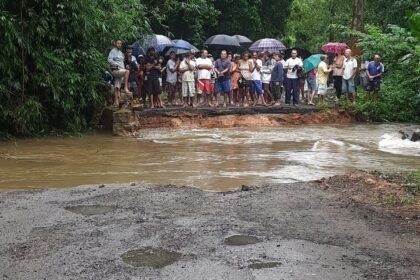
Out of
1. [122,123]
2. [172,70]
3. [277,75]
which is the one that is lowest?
→ [122,123]

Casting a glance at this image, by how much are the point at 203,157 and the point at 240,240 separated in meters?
6.15

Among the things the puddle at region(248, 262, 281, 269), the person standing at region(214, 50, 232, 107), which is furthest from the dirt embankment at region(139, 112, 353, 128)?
the puddle at region(248, 262, 281, 269)

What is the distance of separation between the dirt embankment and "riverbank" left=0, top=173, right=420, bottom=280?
360 inches

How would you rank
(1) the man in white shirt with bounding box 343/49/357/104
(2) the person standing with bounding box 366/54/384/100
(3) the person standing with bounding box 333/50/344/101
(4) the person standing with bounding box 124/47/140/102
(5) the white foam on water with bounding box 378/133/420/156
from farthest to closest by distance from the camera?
(2) the person standing with bounding box 366/54/384/100, (3) the person standing with bounding box 333/50/344/101, (1) the man in white shirt with bounding box 343/49/357/104, (4) the person standing with bounding box 124/47/140/102, (5) the white foam on water with bounding box 378/133/420/156

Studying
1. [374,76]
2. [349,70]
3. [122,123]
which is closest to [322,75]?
[349,70]

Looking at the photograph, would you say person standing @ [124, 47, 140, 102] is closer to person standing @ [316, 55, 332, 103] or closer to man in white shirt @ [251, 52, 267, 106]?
man in white shirt @ [251, 52, 267, 106]

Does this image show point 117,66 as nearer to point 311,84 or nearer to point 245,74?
point 245,74

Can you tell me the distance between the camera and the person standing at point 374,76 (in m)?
17.6

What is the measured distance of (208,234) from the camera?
543 cm

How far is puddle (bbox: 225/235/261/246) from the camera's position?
5.15 metres

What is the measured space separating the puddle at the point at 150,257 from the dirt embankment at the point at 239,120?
1153 cm

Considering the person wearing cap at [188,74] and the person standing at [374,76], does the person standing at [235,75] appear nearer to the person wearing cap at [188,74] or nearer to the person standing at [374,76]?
the person wearing cap at [188,74]

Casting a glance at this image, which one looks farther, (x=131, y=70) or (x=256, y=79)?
(x=256, y=79)

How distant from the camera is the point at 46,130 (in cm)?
1429
